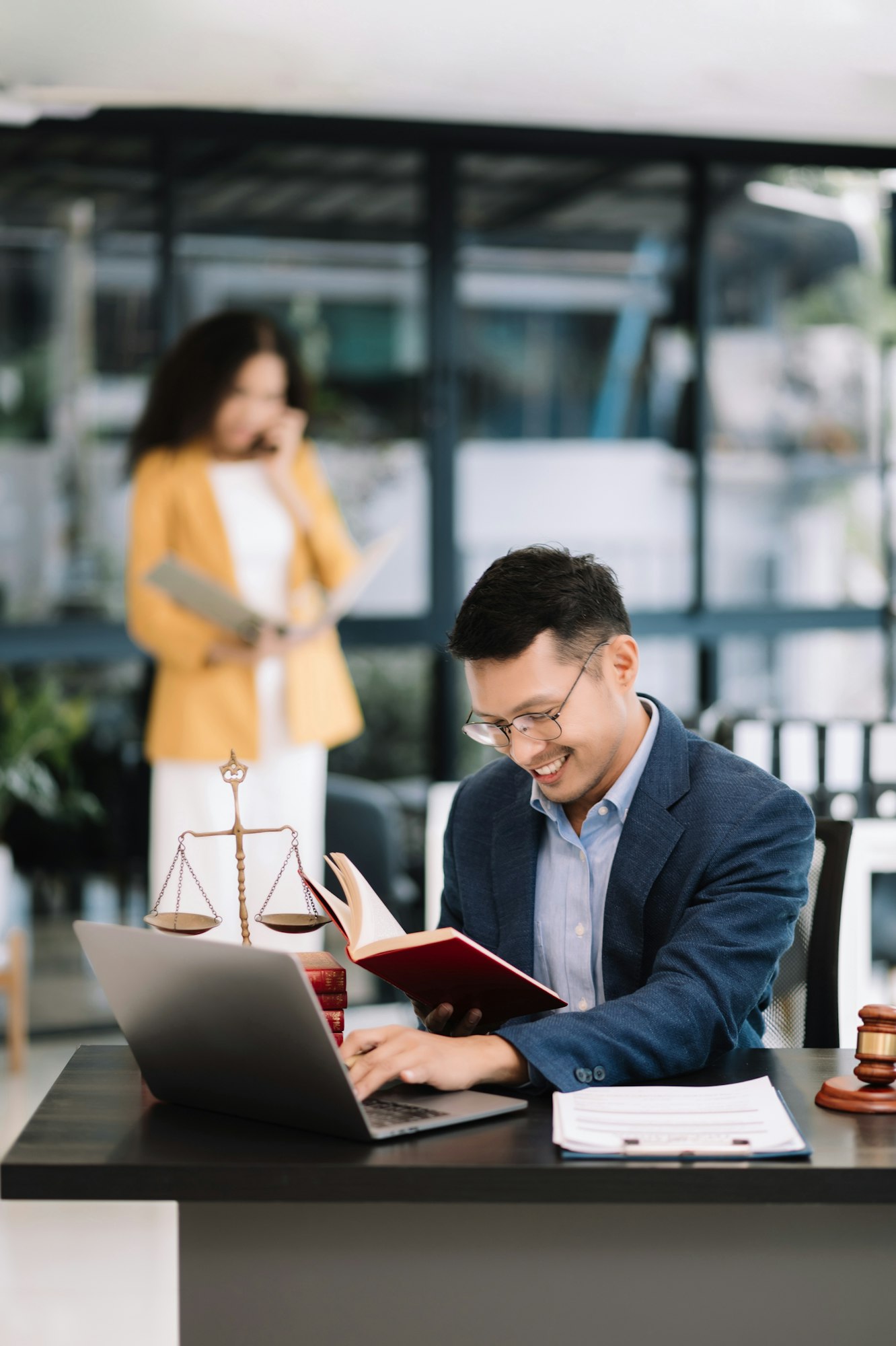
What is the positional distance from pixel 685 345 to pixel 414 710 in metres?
1.43

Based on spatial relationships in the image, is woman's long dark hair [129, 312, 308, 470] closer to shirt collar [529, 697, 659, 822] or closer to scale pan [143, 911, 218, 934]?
shirt collar [529, 697, 659, 822]

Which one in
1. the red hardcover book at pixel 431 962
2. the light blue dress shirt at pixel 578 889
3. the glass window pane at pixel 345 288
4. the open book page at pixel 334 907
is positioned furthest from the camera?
the glass window pane at pixel 345 288

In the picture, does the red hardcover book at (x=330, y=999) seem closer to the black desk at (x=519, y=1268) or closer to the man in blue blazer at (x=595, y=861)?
the man in blue blazer at (x=595, y=861)

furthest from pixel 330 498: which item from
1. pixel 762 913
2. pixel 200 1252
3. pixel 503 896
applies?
pixel 200 1252

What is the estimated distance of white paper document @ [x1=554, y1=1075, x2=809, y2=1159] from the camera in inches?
51.8

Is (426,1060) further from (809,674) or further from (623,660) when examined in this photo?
(809,674)

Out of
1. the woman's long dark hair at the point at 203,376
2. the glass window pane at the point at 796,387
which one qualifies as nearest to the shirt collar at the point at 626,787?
the woman's long dark hair at the point at 203,376

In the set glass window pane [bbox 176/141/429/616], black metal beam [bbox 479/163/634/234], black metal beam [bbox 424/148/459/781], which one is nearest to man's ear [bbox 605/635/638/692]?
black metal beam [bbox 424/148/459/781]

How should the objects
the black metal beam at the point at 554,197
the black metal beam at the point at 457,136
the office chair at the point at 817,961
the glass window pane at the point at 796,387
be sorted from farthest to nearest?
1. the glass window pane at the point at 796,387
2. the black metal beam at the point at 554,197
3. the black metal beam at the point at 457,136
4. the office chair at the point at 817,961

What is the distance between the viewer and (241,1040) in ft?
4.46

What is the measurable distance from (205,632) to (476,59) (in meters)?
1.61

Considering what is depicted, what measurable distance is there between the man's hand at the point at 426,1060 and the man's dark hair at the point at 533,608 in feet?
1.55

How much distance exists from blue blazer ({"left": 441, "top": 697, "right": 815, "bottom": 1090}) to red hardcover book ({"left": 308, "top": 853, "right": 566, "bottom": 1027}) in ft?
0.15

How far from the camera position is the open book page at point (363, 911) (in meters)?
1.63
